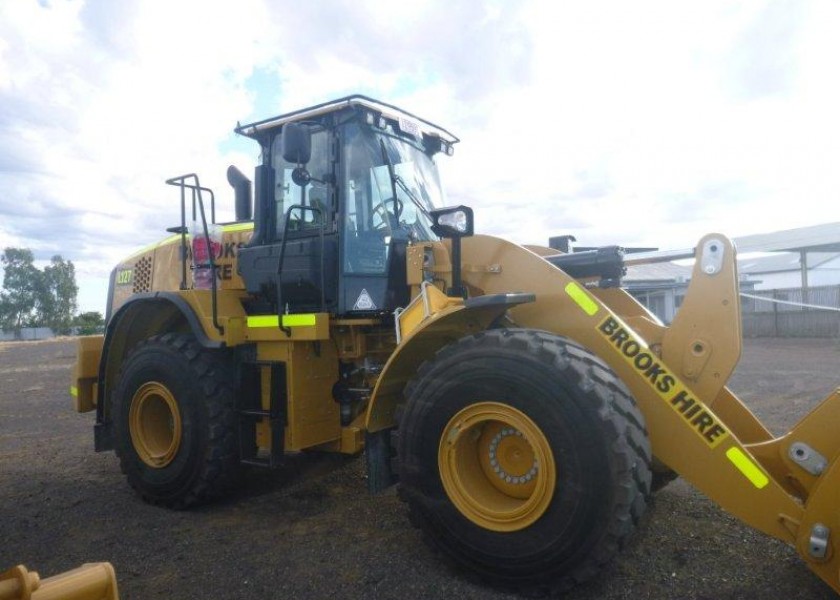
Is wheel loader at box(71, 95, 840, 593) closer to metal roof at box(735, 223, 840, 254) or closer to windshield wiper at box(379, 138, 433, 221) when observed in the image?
windshield wiper at box(379, 138, 433, 221)

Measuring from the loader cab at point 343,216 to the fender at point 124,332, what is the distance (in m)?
0.99

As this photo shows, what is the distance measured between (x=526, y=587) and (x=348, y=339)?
2.27m

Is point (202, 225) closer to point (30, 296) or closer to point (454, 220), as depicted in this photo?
point (454, 220)

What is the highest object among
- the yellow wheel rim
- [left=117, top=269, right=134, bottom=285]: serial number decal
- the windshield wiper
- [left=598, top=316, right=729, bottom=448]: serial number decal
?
the windshield wiper

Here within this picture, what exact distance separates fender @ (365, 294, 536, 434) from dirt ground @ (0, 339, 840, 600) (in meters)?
0.82

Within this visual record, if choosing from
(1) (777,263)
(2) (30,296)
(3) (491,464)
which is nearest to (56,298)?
(2) (30,296)

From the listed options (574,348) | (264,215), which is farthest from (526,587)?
(264,215)

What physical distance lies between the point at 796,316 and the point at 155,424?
21038mm

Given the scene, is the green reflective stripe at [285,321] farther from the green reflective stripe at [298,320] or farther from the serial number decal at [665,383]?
the serial number decal at [665,383]

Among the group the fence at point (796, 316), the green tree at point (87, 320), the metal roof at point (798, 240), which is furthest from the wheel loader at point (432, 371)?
the green tree at point (87, 320)

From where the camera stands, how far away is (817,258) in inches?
1383

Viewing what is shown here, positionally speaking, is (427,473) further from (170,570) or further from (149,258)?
(149,258)

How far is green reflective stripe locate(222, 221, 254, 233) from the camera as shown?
556 centimetres

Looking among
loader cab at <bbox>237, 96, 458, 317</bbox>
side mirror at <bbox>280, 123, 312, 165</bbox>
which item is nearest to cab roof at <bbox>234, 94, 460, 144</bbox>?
loader cab at <bbox>237, 96, 458, 317</bbox>
